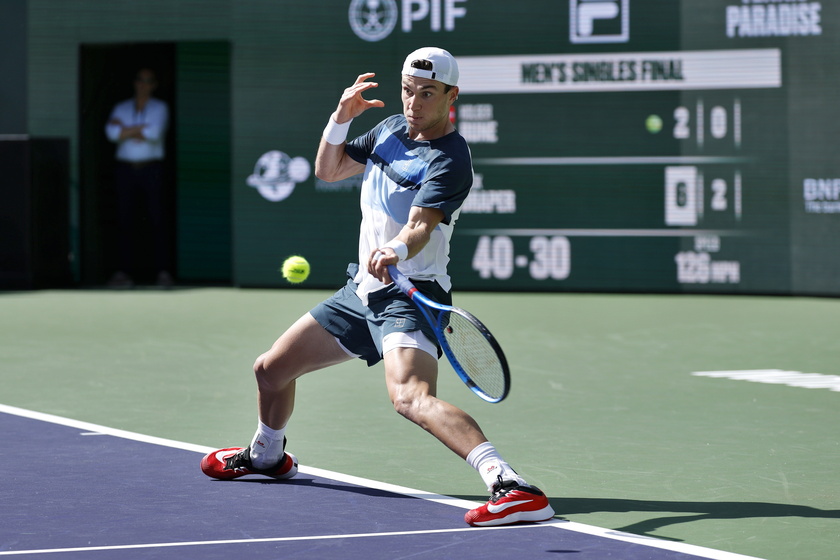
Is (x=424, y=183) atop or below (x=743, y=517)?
atop

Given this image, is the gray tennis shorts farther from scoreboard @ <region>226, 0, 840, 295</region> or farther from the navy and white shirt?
scoreboard @ <region>226, 0, 840, 295</region>

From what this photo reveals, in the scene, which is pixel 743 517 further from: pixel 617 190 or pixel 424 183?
pixel 617 190

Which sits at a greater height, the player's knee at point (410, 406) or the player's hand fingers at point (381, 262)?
the player's hand fingers at point (381, 262)

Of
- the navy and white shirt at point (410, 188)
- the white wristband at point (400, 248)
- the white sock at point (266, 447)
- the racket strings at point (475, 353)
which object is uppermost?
the navy and white shirt at point (410, 188)

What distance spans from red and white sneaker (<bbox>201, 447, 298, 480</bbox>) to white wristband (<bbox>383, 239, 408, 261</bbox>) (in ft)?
3.80

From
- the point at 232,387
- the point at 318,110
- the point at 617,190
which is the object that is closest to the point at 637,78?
the point at 617,190

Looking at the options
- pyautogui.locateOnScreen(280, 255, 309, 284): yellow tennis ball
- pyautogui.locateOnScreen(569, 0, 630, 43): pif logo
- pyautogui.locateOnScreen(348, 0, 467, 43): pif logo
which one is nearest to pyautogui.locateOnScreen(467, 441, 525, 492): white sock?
pyautogui.locateOnScreen(280, 255, 309, 284): yellow tennis ball

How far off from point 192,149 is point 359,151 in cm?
1115

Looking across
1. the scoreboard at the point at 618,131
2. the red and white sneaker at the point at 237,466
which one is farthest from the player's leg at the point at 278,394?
the scoreboard at the point at 618,131

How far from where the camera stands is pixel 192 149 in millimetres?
16516

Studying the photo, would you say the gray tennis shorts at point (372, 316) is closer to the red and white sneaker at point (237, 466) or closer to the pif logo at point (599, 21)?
the red and white sneaker at point (237, 466)

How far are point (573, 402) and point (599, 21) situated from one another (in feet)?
22.8

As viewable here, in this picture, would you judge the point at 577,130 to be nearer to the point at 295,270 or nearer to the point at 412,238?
the point at 295,270

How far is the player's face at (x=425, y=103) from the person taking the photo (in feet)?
17.3
